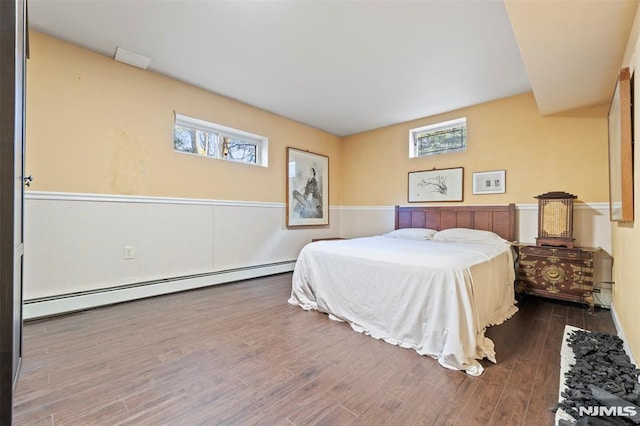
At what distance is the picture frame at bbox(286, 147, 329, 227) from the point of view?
4.61 meters

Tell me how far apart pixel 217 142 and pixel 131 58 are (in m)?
1.27

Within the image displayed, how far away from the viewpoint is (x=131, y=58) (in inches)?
110

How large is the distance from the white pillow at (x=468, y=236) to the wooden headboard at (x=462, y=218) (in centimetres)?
17

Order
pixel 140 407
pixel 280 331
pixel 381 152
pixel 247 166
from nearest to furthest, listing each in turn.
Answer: pixel 140 407 → pixel 280 331 → pixel 247 166 → pixel 381 152

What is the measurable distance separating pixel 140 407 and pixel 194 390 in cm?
24

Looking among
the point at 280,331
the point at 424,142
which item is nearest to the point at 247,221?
the point at 280,331

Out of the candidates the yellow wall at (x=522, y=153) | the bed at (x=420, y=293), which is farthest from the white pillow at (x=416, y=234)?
the yellow wall at (x=522, y=153)

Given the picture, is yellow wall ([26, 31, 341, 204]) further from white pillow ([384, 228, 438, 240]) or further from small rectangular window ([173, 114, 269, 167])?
white pillow ([384, 228, 438, 240])

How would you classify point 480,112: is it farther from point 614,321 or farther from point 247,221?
point 247,221

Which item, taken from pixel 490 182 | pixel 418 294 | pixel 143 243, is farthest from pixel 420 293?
pixel 143 243

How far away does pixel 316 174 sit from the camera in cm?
505

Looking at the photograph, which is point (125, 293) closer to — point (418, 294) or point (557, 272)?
point (418, 294)

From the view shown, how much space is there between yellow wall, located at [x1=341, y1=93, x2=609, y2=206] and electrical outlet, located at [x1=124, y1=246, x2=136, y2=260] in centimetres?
369

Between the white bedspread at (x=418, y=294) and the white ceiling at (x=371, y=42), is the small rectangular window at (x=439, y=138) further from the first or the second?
the white bedspread at (x=418, y=294)
